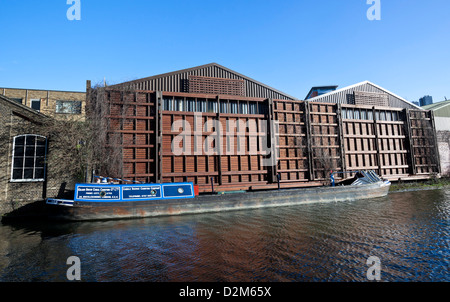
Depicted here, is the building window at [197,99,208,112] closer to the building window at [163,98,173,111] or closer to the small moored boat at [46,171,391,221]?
the building window at [163,98,173,111]

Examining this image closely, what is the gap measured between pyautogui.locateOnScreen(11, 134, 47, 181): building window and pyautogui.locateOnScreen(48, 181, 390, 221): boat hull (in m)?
2.49

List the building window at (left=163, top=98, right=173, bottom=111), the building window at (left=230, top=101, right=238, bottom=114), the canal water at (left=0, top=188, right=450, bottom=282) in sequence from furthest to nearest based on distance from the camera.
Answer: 1. the building window at (left=230, top=101, right=238, bottom=114)
2. the building window at (left=163, top=98, right=173, bottom=111)
3. the canal water at (left=0, top=188, right=450, bottom=282)

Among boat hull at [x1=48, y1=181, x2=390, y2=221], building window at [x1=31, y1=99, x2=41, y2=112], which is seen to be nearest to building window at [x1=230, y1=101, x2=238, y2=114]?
boat hull at [x1=48, y1=181, x2=390, y2=221]

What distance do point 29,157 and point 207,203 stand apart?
9794 millimetres

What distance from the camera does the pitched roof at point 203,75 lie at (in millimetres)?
15047

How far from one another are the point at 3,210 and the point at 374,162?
2572cm

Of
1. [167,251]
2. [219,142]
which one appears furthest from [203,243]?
[219,142]

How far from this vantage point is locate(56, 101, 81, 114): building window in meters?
13.4

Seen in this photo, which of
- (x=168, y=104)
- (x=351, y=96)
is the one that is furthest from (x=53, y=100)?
(x=351, y=96)

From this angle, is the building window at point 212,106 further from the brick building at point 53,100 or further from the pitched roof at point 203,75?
the brick building at point 53,100

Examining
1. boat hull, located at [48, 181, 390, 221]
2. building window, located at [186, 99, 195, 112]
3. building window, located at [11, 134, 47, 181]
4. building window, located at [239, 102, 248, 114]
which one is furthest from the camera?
building window, located at [239, 102, 248, 114]

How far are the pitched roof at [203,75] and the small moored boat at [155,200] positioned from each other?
720cm

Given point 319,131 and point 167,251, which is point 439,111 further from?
point 167,251

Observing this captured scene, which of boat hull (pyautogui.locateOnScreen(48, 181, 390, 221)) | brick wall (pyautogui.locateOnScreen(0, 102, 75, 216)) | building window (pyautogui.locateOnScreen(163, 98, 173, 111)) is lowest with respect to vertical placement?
boat hull (pyautogui.locateOnScreen(48, 181, 390, 221))
